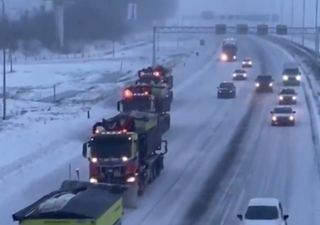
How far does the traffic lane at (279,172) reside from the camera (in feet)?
112

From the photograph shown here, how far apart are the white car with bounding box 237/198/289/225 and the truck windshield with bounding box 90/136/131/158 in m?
6.23

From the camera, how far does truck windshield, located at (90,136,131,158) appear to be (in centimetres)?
3456

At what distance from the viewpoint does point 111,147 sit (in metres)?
34.6

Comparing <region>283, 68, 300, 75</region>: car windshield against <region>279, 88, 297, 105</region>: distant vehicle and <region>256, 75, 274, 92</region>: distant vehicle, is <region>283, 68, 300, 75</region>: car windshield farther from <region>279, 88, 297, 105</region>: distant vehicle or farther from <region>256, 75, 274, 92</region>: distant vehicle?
<region>279, 88, 297, 105</region>: distant vehicle

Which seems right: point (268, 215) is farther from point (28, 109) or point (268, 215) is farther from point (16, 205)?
point (28, 109)

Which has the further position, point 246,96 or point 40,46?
point 40,46

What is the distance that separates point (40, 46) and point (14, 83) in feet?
147

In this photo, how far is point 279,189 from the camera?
37562mm

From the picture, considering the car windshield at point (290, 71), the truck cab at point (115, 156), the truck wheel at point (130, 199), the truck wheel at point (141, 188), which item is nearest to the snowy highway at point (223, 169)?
the truck wheel at point (141, 188)

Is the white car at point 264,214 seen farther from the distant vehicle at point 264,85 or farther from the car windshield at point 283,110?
the distant vehicle at point 264,85

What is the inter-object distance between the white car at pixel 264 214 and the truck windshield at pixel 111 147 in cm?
623

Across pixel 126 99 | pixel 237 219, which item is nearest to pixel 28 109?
pixel 126 99

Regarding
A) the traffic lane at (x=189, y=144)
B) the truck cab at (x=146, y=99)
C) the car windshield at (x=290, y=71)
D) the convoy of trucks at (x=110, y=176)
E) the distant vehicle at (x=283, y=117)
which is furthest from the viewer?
the car windshield at (x=290, y=71)

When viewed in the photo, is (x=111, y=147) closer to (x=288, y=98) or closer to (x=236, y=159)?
(x=236, y=159)
